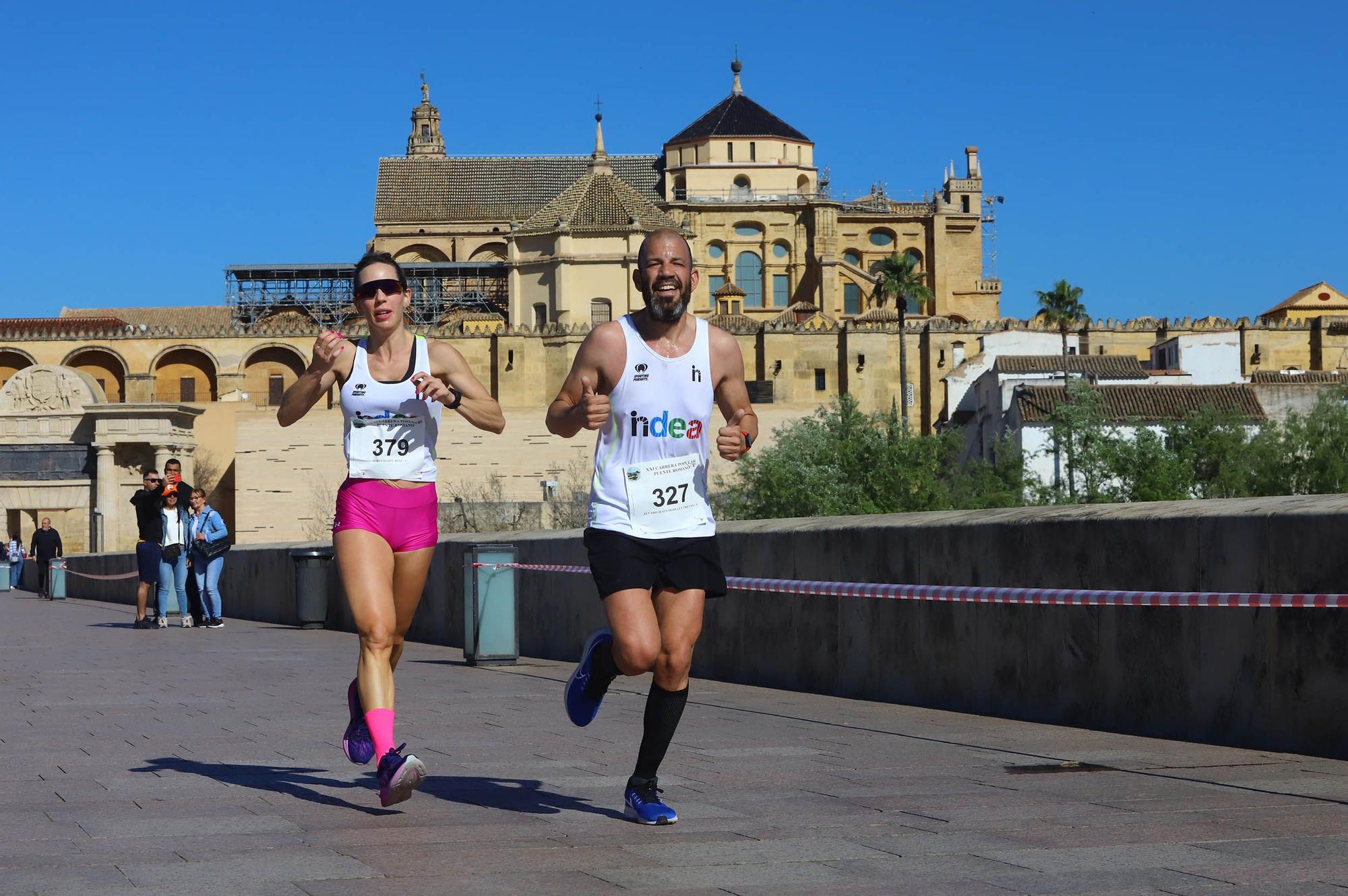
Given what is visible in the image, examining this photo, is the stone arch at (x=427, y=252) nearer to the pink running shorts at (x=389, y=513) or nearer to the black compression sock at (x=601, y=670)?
the pink running shorts at (x=389, y=513)

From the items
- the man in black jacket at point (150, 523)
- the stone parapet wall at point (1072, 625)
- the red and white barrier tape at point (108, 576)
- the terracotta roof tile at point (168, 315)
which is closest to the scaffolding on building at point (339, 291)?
the terracotta roof tile at point (168, 315)

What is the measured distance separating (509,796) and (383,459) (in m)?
1.26

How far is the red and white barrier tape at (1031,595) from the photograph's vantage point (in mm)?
7152

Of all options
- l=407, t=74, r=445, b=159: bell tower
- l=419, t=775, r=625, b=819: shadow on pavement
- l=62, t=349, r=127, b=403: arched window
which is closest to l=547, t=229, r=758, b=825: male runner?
l=419, t=775, r=625, b=819: shadow on pavement

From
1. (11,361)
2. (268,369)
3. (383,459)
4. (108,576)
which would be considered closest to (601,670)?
(383,459)

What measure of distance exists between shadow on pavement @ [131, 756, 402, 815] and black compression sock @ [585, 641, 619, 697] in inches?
30.3

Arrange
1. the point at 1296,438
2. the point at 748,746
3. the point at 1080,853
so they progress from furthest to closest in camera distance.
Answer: the point at 1296,438, the point at 748,746, the point at 1080,853

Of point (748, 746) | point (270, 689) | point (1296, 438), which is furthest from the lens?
point (1296, 438)

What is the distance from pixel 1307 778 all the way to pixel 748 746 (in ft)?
7.77

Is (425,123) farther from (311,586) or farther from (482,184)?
(311,586)

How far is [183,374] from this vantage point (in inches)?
3748

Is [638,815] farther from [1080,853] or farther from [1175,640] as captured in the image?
[1175,640]

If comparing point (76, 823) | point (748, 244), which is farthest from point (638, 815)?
point (748, 244)

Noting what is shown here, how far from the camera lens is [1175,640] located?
7.96 metres
